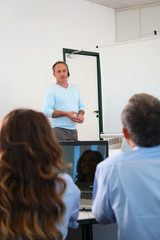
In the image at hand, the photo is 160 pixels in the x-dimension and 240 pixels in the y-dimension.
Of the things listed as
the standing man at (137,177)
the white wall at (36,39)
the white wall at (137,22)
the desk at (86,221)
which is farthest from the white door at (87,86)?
the standing man at (137,177)

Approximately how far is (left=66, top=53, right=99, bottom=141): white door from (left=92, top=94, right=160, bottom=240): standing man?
442 centimetres

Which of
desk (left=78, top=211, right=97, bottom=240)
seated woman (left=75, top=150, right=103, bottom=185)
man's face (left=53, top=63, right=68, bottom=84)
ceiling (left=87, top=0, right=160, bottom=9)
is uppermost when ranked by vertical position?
ceiling (left=87, top=0, right=160, bottom=9)

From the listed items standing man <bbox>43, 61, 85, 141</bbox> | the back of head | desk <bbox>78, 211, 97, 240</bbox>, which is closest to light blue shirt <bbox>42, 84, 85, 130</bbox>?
standing man <bbox>43, 61, 85, 141</bbox>

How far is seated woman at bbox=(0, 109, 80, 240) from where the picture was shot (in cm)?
112

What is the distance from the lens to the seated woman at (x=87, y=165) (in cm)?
199

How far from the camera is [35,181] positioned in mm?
1143

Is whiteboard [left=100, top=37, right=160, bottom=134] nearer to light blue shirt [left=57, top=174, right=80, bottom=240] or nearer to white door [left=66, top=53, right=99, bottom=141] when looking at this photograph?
white door [left=66, top=53, right=99, bottom=141]

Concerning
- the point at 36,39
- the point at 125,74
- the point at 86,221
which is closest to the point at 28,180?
the point at 86,221

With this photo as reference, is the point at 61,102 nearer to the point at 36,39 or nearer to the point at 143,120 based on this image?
the point at 36,39

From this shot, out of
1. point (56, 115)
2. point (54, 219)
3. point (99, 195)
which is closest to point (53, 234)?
point (54, 219)

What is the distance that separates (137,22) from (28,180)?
18.3 ft

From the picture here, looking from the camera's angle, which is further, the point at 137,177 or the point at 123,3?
the point at 123,3

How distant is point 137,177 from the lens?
1295mm

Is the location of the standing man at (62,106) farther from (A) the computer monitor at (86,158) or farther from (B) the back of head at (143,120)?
(B) the back of head at (143,120)
